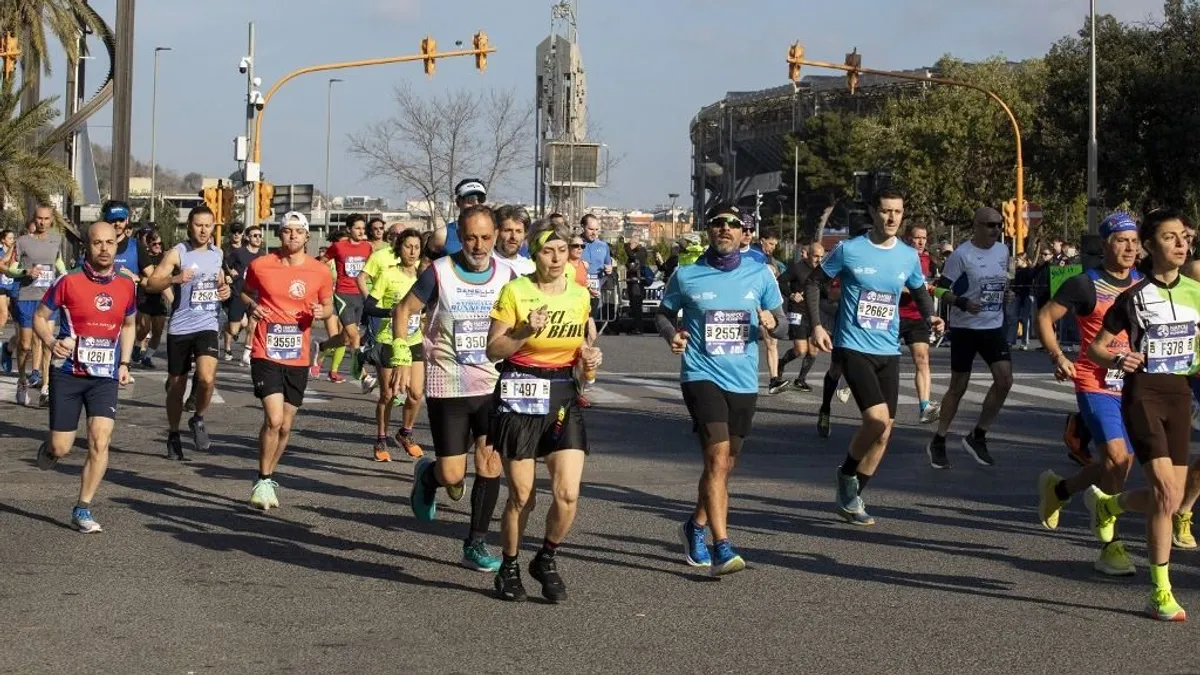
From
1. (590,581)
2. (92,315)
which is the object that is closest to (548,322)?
(590,581)

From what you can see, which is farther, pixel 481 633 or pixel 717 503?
pixel 717 503

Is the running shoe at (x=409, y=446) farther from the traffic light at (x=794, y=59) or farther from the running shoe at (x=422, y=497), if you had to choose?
the traffic light at (x=794, y=59)

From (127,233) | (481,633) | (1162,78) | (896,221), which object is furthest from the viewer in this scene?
(1162,78)

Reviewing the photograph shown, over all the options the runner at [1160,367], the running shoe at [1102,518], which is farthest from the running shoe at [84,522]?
the runner at [1160,367]

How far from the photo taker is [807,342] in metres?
11.2

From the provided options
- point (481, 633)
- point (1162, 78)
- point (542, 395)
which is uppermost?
point (1162, 78)

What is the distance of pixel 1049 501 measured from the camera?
382 inches

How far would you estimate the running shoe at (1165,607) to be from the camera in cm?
755

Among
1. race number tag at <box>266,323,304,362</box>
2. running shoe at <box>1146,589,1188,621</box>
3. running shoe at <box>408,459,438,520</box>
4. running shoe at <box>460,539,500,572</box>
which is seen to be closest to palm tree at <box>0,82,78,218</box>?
race number tag at <box>266,323,304,362</box>

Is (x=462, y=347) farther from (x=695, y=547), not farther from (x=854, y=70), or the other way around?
(x=854, y=70)

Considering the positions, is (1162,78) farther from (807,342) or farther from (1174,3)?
(807,342)

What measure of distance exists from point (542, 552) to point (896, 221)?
3655 millimetres

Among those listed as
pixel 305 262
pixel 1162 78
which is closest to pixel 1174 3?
pixel 1162 78

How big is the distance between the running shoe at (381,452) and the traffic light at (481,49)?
Result: 2051 cm
